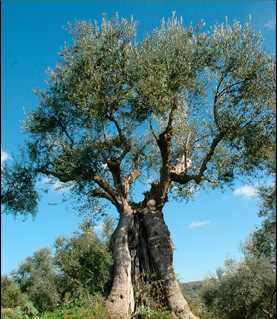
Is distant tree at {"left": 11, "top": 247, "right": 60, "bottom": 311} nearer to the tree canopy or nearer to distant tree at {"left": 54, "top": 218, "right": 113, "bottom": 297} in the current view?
distant tree at {"left": 54, "top": 218, "right": 113, "bottom": 297}

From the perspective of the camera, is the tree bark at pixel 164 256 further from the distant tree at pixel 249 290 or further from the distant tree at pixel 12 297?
the distant tree at pixel 12 297

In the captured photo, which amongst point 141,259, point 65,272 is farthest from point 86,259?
point 141,259

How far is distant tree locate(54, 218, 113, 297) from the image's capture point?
55.8 ft

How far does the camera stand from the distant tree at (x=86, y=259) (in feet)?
55.8

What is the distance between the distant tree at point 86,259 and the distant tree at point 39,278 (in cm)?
807

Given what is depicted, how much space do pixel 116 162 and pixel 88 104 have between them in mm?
3012

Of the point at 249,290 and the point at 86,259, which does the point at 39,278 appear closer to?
the point at 86,259

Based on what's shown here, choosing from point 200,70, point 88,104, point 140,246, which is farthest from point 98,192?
point 200,70

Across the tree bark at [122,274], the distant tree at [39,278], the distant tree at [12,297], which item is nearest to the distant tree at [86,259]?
the tree bark at [122,274]

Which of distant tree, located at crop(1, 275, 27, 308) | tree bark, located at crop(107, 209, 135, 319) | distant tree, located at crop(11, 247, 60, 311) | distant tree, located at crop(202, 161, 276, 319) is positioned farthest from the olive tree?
distant tree, located at crop(1, 275, 27, 308)

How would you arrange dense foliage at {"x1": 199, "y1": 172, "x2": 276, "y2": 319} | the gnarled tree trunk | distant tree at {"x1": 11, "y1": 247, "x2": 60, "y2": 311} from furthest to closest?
distant tree at {"x1": 11, "y1": 247, "x2": 60, "y2": 311}, dense foliage at {"x1": 199, "y1": 172, "x2": 276, "y2": 319}, the gnarled tree trunk

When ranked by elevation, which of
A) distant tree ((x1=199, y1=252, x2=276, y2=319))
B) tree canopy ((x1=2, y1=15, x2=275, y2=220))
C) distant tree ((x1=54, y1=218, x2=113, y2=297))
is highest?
tree canopy ((x1=2, y1=15, x2=275, y2=220))

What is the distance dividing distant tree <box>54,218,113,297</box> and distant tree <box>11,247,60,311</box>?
8.07 m

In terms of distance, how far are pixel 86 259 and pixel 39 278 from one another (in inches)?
787
